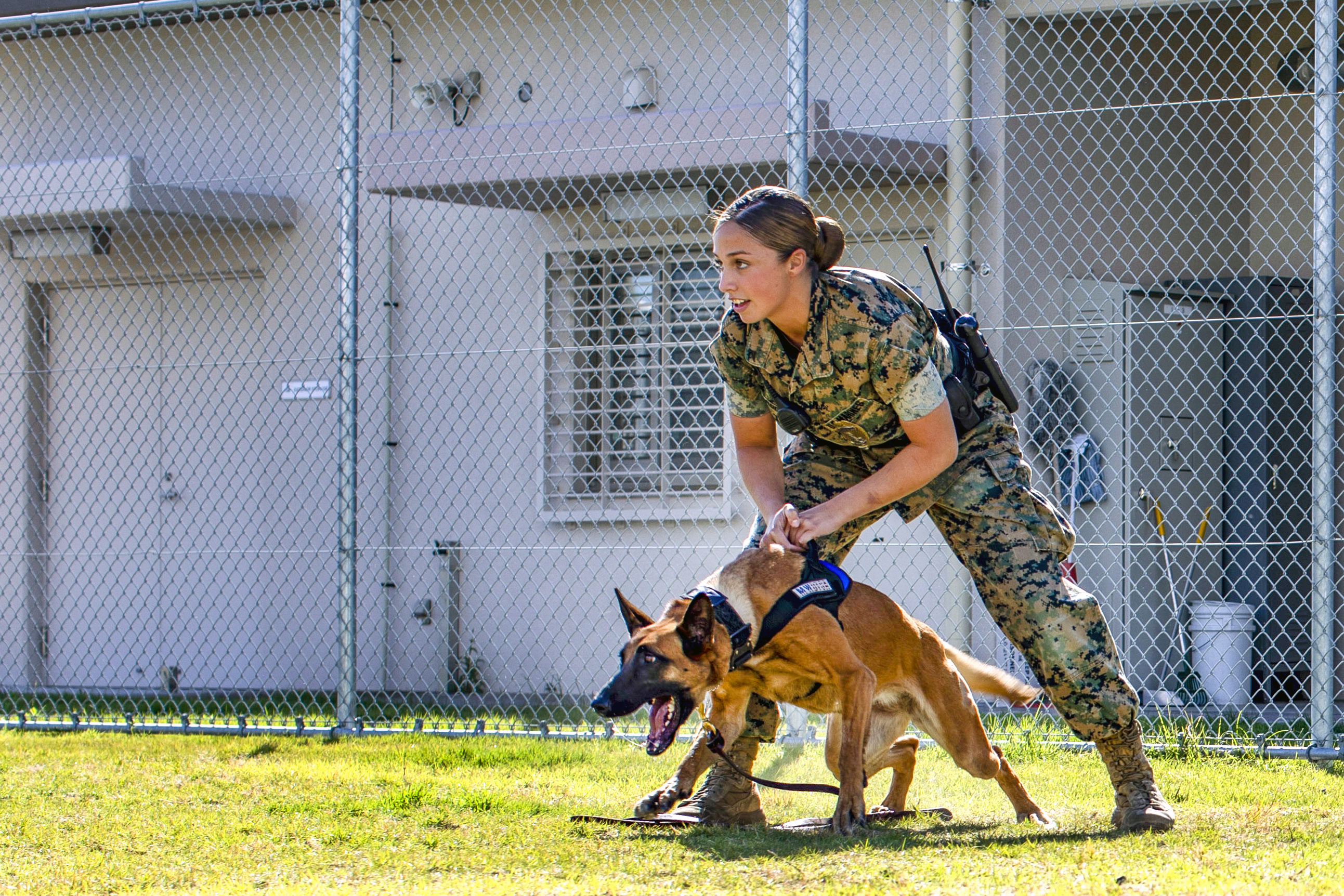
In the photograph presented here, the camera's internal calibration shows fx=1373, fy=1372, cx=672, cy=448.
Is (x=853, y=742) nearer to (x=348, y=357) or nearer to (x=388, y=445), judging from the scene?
(x=348, y=357)

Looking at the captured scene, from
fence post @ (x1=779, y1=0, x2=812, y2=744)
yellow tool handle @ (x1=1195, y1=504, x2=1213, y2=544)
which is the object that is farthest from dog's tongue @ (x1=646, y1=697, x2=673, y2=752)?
yellow tool handle @ (x1=1195, y1=504, x2=1213, y2=544)

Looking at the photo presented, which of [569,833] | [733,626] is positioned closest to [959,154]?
[733,626]

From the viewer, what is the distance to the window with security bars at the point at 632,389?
340 inches

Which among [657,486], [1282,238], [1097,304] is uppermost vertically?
[1282,238]

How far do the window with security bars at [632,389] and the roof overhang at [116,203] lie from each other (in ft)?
7.26

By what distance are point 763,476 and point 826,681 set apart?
628 mm

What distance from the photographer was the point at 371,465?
31.0 ft

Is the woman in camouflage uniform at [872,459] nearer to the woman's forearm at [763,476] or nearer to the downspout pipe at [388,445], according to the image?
the woman's forearm at [763,476]

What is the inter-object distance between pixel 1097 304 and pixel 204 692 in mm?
6514

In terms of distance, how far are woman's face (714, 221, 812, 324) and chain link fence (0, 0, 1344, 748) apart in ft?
11.3

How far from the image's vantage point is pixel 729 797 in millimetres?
4023

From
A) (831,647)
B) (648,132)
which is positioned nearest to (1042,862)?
(831,647)

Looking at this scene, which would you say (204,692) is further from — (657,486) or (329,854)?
(329,854)

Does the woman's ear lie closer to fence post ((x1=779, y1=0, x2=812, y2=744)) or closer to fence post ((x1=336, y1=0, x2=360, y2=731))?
fence post ((x1=779, y1=0, x2=812, y2=744))
